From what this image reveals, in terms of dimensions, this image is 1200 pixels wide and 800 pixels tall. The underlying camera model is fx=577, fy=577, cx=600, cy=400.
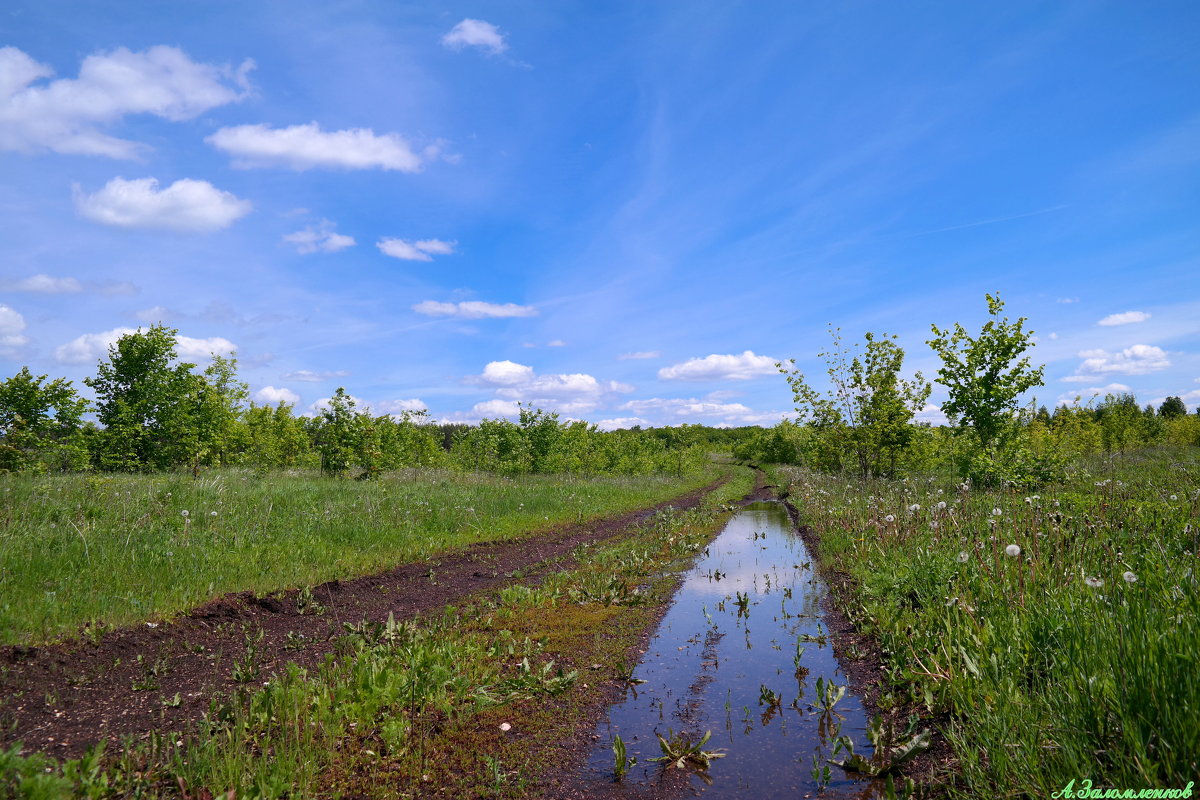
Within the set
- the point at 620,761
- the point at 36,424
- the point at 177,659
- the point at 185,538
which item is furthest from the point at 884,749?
the point at 36,424

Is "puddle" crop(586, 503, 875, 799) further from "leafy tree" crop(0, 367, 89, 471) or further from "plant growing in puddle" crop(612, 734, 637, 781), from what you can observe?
"leafy tree" crop(0, 367, 89, 471)

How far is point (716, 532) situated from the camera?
56.7ft

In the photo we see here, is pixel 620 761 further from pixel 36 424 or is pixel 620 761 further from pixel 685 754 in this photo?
pixel 36 424

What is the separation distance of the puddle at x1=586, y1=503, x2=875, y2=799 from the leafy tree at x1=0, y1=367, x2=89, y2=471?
50.3ft

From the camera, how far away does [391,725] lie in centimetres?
430

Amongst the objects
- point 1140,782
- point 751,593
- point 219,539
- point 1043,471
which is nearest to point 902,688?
point 1140,782

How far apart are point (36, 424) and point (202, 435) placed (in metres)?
5.93

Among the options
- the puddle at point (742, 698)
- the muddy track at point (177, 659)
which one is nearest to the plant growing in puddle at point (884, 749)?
the puddle at point (742, 698)

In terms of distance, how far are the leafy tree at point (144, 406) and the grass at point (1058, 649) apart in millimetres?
20797

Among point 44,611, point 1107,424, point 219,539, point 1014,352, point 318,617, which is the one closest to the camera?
point 44,611

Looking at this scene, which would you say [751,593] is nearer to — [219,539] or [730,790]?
[730,790]

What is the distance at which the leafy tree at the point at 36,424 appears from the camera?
13.7 meters

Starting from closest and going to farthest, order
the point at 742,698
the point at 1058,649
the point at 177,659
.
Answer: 1. the point at 1058,649
2. the point at 742,698
3. the point at 177,659

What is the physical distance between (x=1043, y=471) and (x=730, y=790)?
15251 millimetres
